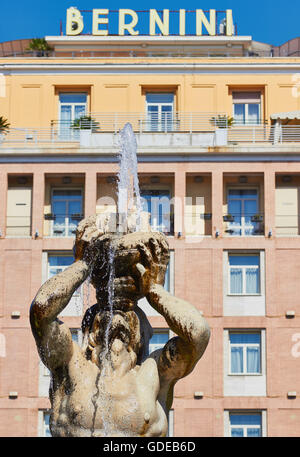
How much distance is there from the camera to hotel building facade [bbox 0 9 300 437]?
42.2m

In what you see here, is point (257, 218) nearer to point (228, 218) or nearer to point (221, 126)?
point (228, 218)

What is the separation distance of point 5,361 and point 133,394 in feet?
109

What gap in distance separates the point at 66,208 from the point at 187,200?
15.7 feet

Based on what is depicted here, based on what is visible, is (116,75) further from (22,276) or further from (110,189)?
(22,276)

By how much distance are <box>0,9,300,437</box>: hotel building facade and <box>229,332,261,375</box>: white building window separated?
5 cm

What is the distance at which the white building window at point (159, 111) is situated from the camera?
47.0m

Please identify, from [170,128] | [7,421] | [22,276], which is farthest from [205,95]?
[7,421]

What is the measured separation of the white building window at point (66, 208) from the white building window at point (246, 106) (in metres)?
7.69

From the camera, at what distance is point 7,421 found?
42.0 m

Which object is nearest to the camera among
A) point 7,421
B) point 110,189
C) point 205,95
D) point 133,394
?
point 133,394

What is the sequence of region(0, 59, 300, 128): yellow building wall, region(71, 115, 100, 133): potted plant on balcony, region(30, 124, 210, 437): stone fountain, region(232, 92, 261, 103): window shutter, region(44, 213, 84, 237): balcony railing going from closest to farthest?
region(30, 124, 210, 437): stone fountain, region(44, 213, 84, 237): balcony railing, region(71, 115, 100, 133): potted plant on balcony, region(0, 59, 300, 128): yellow building wall, region(232, 92, 261, 103): window shutter

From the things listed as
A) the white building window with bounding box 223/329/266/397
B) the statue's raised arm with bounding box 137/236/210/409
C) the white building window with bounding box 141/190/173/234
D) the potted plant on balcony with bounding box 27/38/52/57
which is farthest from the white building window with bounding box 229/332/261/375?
the statue's raised arm with bounding box 137/236/210/409

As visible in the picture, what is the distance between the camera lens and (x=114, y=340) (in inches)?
385

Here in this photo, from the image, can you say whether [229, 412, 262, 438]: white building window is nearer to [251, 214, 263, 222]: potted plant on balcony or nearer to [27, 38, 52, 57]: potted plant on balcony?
[251, 214, 263, 222]: potted plant on balcony
